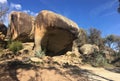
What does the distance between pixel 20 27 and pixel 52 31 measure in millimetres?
4697

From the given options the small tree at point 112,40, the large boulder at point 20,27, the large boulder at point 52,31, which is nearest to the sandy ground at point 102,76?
the large boulder at point 52,31

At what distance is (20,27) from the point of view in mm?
20953

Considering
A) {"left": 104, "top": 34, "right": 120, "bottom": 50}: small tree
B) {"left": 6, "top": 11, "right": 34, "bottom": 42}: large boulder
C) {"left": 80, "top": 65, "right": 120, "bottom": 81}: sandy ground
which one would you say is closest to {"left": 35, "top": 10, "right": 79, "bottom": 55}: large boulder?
{"left": 6, "top": 11, "right": 34, "bottom": 42}: large boulder

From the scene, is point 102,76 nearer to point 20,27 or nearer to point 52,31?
point 52,31

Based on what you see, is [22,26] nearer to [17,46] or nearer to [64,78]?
[17,46]

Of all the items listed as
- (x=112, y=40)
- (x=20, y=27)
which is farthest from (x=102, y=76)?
(x=112, y=40)

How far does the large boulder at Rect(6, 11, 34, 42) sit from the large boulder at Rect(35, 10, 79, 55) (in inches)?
134

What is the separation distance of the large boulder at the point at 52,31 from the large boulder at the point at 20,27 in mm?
3400

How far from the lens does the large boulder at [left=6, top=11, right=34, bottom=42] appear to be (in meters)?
20.9

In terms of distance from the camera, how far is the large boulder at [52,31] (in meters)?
17.1

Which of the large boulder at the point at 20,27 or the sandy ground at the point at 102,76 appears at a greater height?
the large boulder at the point at 20,27

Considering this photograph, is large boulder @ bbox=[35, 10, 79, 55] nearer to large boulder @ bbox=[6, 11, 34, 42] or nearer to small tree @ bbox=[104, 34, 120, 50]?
large boulder @ bbox=[6, 11, 34, 42]

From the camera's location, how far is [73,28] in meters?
17.7

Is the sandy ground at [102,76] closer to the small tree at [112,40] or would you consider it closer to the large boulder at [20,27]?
the large boulder at [20,27]
